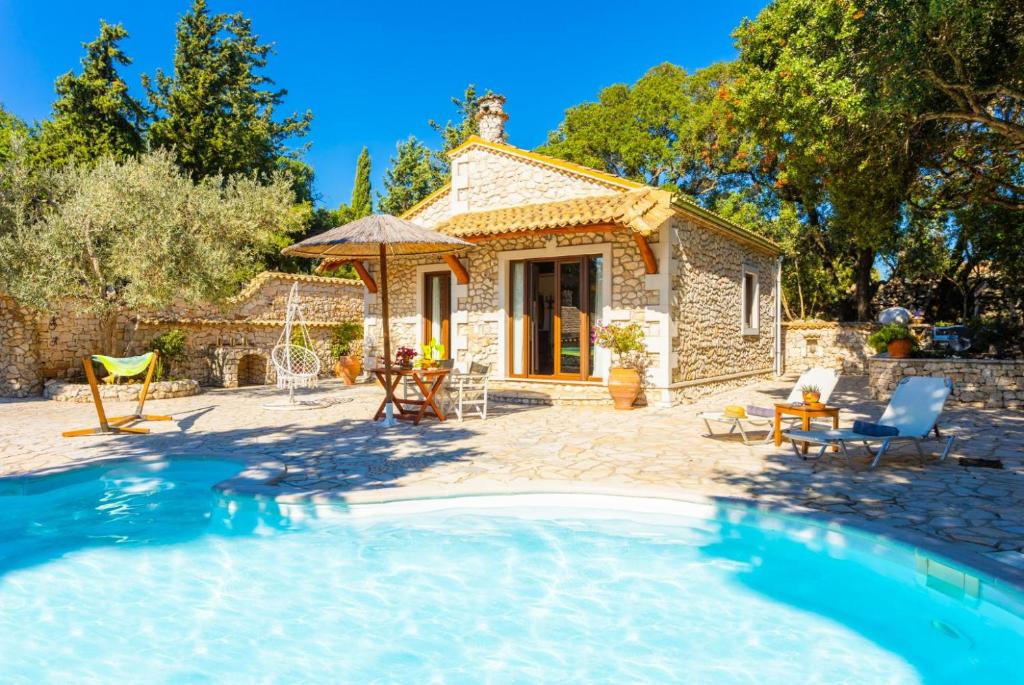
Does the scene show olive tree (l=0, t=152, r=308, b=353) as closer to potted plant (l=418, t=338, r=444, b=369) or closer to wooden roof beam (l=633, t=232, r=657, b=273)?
potted plant (l=418, t=338, r=444, b=369)

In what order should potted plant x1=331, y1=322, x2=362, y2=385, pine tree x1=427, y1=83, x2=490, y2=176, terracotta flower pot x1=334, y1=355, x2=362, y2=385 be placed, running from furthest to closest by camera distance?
pine tree x1=427, y1=83, x2=490, y2=176 < potted plant x1=331, y1=322, x2=362, y2=385 < terracotta flower pot x1=334, y1=355, x2=362, y2=385

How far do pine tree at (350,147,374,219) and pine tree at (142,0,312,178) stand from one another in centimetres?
363

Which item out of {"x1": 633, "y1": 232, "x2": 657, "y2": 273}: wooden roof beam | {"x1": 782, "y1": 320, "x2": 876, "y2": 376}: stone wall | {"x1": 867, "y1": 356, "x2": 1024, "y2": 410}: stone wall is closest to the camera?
{"x1": 633, "y1": 232, "x2": 657, "y2": 273}: wooden roof beam

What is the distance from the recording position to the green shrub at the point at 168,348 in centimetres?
1388

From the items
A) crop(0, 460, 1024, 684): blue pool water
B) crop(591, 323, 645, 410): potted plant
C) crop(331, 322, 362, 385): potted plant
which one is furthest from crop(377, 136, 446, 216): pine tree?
crop(0, 460, 1024, 684): blue pool water

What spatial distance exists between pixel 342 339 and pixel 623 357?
9.60 metres

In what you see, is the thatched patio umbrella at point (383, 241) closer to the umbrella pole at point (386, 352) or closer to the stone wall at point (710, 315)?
the umbrella pole at point (386, 352)

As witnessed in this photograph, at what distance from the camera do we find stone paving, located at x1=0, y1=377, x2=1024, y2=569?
4906 millimetres

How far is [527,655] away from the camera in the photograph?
3547 mm

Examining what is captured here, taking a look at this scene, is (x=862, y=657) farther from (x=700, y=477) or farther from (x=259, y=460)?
(x=259, y=460)

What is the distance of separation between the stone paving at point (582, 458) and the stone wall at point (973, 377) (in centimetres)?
59

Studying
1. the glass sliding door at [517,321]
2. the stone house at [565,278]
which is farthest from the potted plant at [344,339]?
the glass sliding door at [517,321]

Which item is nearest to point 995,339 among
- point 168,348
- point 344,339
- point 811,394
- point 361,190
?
point 811,394

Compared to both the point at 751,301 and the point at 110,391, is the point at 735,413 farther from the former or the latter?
the point at 110,391
